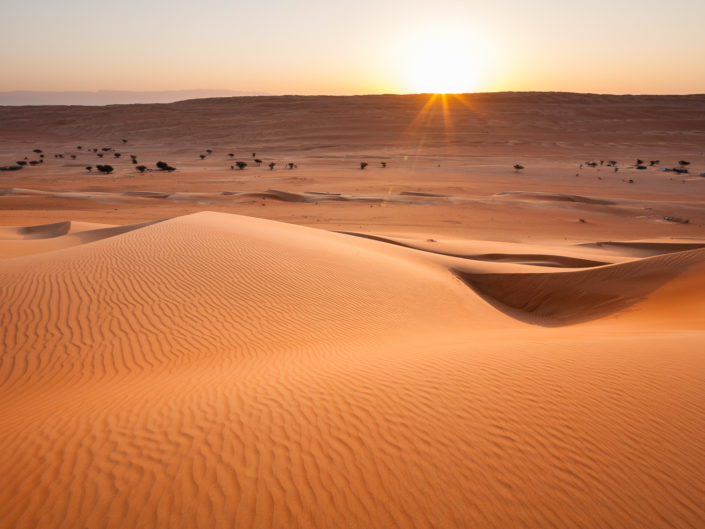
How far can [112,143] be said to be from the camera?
70688 mm

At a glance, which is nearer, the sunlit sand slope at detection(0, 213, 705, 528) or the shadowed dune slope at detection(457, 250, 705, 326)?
the sunlit sand slope at detection(0, 213, 705, 528)

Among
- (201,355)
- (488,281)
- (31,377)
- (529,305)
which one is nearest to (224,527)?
(201,355)

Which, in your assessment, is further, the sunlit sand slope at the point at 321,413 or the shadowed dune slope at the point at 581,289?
the shadowed dune slope at the point at 581,289

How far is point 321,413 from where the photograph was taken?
4109 millimetres

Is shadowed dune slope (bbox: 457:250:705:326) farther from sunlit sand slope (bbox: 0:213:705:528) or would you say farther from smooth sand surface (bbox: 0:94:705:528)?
sunlit sand slope (bbox: 0:213:705:528)

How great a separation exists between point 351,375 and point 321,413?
0.94 m

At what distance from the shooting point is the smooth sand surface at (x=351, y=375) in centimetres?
311

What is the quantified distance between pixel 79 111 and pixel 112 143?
3755cm

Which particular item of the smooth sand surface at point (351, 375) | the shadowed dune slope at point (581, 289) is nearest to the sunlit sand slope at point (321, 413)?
the smooth sand surface at point (351, 375)

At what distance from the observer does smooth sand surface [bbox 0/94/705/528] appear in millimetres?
3111

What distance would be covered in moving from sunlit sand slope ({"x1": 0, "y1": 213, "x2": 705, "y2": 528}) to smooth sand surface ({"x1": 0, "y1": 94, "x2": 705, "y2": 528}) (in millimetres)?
21

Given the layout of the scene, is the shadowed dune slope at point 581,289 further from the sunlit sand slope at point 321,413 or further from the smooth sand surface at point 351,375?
the sunlit sand slope at point 321,413

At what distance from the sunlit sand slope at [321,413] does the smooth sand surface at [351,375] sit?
0.07 ft

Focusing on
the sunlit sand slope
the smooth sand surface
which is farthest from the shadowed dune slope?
the sunlit sand slope
